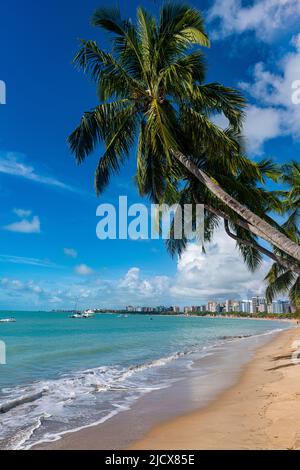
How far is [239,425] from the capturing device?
7609mm

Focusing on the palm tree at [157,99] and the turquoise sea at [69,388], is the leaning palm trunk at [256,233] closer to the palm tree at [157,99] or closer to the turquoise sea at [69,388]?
the palm tree at [157,99]

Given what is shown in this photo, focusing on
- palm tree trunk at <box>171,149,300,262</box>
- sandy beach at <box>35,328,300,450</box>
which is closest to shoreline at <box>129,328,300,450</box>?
sandy beach at <box>35,328,300,450</box>

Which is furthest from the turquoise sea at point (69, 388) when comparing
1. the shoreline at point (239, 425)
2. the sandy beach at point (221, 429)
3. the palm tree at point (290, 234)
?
the palm tree at point (290, 234)

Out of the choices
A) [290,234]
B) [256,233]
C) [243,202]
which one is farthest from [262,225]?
[290,234]

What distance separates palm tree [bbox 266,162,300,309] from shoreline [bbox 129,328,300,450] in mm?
4067

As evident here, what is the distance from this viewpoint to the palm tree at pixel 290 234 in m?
15.2

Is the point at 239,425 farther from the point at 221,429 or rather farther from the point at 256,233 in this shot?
the point at 256,233

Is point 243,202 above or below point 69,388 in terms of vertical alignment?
above

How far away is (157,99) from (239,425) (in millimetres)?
7127

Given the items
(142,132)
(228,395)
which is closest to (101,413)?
(228,395)

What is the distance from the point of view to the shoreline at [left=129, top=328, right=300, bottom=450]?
21.2 feet

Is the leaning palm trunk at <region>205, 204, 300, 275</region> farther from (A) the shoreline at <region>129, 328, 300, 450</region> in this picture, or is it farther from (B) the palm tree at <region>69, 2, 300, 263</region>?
(A) the shoreline at <region>129, 328, 300, 450</region>

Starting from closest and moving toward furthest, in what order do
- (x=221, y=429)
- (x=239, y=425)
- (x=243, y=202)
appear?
1. (x=221, y=429)
2. (x=239, y=425)
3. (x=243, y=202)

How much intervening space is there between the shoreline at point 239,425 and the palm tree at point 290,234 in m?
4.07
